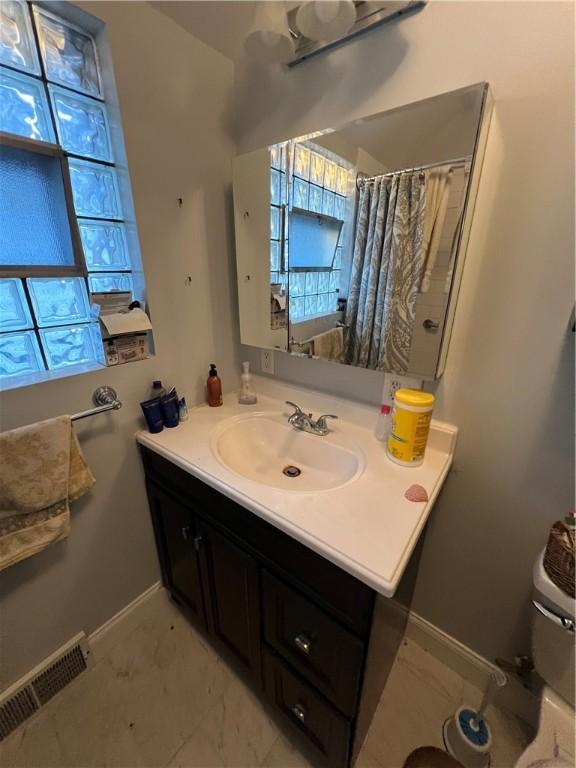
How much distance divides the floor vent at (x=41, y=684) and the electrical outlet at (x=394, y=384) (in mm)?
1449

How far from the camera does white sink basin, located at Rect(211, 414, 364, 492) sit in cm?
102

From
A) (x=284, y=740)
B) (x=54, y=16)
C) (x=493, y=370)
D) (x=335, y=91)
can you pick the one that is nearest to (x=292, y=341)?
(x=493, y=370)

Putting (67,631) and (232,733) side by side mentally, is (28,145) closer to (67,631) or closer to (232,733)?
(67,631)

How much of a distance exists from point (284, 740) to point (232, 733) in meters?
0.18

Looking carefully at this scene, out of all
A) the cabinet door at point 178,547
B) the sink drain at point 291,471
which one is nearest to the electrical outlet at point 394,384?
the sink drain at point 291,471

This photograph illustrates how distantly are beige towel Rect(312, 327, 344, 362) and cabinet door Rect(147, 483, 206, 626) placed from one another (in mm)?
731

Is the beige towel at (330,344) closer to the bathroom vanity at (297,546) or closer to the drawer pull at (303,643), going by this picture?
the bathroom vanity at (297,546)

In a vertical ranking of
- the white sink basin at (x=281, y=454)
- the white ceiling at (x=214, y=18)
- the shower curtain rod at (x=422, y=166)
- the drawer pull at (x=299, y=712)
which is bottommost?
the drawer pull at (x=299, y=712)

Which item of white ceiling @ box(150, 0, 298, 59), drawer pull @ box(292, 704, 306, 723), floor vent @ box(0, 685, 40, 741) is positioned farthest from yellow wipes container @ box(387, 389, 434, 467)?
floor vent @ box(0, 685, 40, 741)

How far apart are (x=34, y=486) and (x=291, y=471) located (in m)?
0.76

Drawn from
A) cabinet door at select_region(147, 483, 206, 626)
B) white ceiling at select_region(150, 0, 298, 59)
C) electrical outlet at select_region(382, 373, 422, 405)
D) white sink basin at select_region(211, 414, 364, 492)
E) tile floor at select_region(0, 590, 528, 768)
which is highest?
white ceiling at select_region(150, 0, 298, 59)

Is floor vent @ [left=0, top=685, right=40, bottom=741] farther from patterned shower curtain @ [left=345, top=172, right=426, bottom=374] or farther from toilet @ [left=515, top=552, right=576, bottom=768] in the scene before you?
patterned shower curtain @ [left=345, top=172, right=426, bottom=374]

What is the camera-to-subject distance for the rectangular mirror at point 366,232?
2.63ft

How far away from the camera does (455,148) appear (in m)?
0.77
